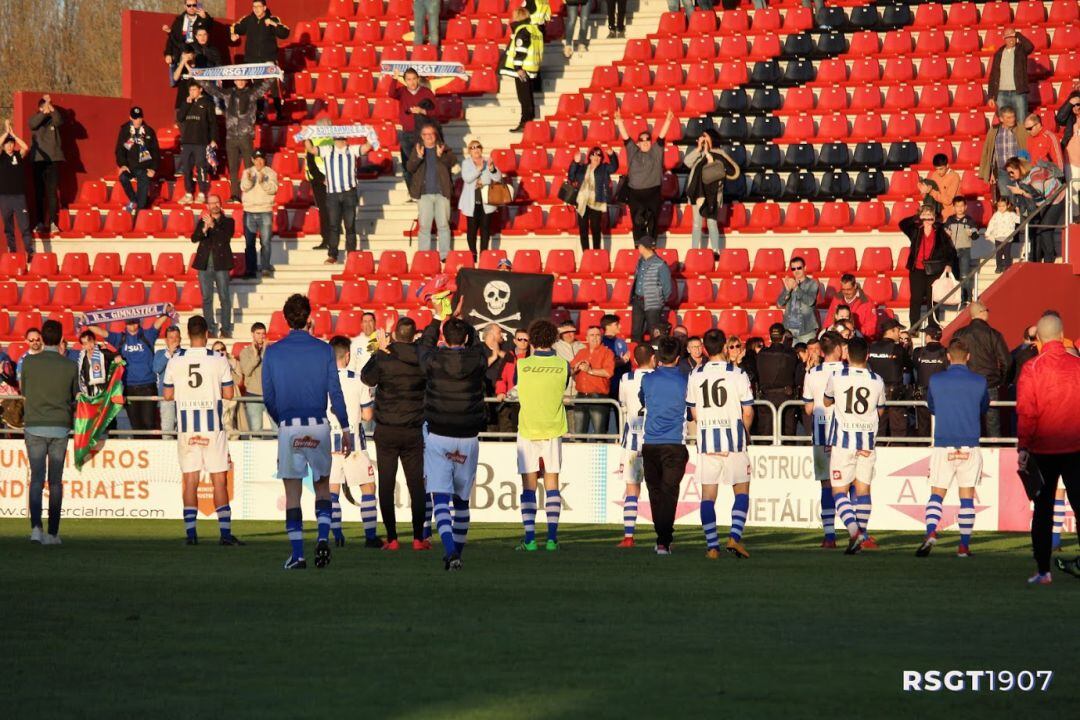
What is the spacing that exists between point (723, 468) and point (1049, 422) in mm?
4018

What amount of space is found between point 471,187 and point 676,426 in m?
12.0

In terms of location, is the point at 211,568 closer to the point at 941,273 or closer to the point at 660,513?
the point at 660,513

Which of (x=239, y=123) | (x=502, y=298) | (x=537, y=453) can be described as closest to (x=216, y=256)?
(x=239, y=123)

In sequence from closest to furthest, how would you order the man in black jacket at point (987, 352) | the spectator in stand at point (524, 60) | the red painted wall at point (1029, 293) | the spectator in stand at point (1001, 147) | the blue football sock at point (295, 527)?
1. the blue football sock at point (295, 527)
2. the man in black jacket at point (987, 352)
3. the red painted wall at point (1029, 293)
4. the spectator in stand at point (1001, 147)
5. the spectator in stand at point (524, 60)

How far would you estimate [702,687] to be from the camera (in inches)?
347

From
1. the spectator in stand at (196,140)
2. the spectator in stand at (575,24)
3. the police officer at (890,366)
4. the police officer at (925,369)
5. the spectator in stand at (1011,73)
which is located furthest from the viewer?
the spectator in stand at (575,24)

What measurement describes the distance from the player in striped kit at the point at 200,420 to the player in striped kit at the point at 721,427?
4489 millimetres

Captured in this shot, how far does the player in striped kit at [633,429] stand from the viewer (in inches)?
709

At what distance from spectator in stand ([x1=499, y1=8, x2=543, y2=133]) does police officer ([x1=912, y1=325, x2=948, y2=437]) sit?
36.2ft

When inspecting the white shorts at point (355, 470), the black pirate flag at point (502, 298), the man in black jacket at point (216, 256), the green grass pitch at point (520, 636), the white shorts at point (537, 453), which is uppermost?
the man in black jacket at point (216, 256)

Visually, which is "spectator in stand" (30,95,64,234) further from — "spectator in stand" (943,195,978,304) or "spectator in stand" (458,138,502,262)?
"spectator in stand" (943,195,978,304)

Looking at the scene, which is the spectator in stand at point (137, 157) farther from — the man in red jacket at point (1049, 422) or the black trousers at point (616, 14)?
the man in red jacket at point (1049, 422)

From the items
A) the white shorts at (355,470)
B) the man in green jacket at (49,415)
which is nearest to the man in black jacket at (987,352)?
the white shorts at (355,470)

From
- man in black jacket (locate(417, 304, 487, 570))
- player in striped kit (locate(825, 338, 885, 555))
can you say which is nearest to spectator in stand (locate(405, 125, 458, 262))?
player in striped kit (locate(825, 338, 885, 555))
